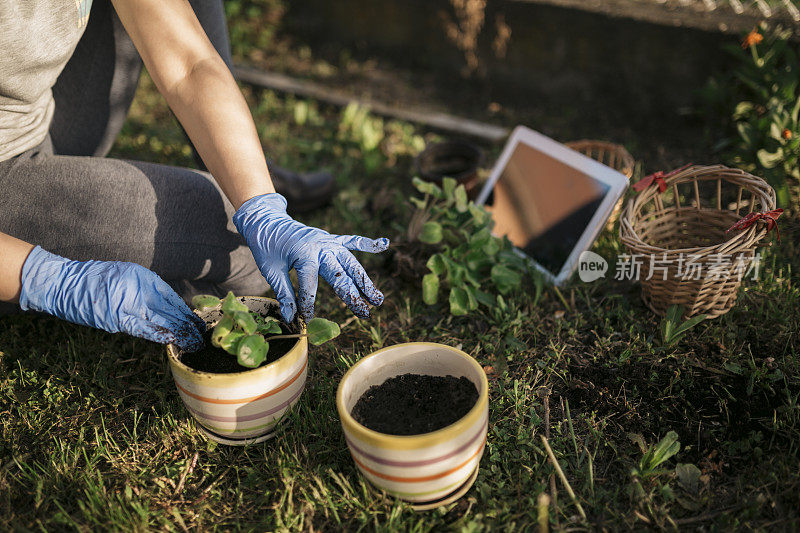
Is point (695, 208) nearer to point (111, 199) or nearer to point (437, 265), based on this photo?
point (437, 265)

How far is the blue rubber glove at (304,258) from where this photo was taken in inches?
64.9

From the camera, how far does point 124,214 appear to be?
191 centimetres

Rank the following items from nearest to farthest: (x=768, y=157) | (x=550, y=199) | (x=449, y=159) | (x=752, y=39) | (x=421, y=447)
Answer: (x=421, y=447), (x=768, y=157), (x=550, y=199), (x=752, y=39), (x=449, y=159)

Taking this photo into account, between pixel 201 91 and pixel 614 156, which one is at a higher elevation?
pixel 201 91

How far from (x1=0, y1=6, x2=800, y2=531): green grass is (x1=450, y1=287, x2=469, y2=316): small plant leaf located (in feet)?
0.22

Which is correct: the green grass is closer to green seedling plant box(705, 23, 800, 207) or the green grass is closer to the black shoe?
green seedling plant box(705, 23, 800, 207)

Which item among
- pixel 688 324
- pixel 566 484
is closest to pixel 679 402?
pixel 688 324

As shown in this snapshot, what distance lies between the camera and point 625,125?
3.29m

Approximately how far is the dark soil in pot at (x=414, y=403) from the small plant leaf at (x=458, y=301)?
486 mm

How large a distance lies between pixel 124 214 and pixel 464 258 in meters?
1.21

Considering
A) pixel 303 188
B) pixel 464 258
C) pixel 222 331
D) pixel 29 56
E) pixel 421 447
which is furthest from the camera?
pixel 303 188

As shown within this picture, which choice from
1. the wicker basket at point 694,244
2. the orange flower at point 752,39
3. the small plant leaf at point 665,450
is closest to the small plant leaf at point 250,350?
the small plant leaf at point 665,450

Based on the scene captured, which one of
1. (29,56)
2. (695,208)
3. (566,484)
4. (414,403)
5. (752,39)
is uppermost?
(29,56)

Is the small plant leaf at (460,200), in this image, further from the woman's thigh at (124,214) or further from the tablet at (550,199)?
the woman's thigh at (124,214)
